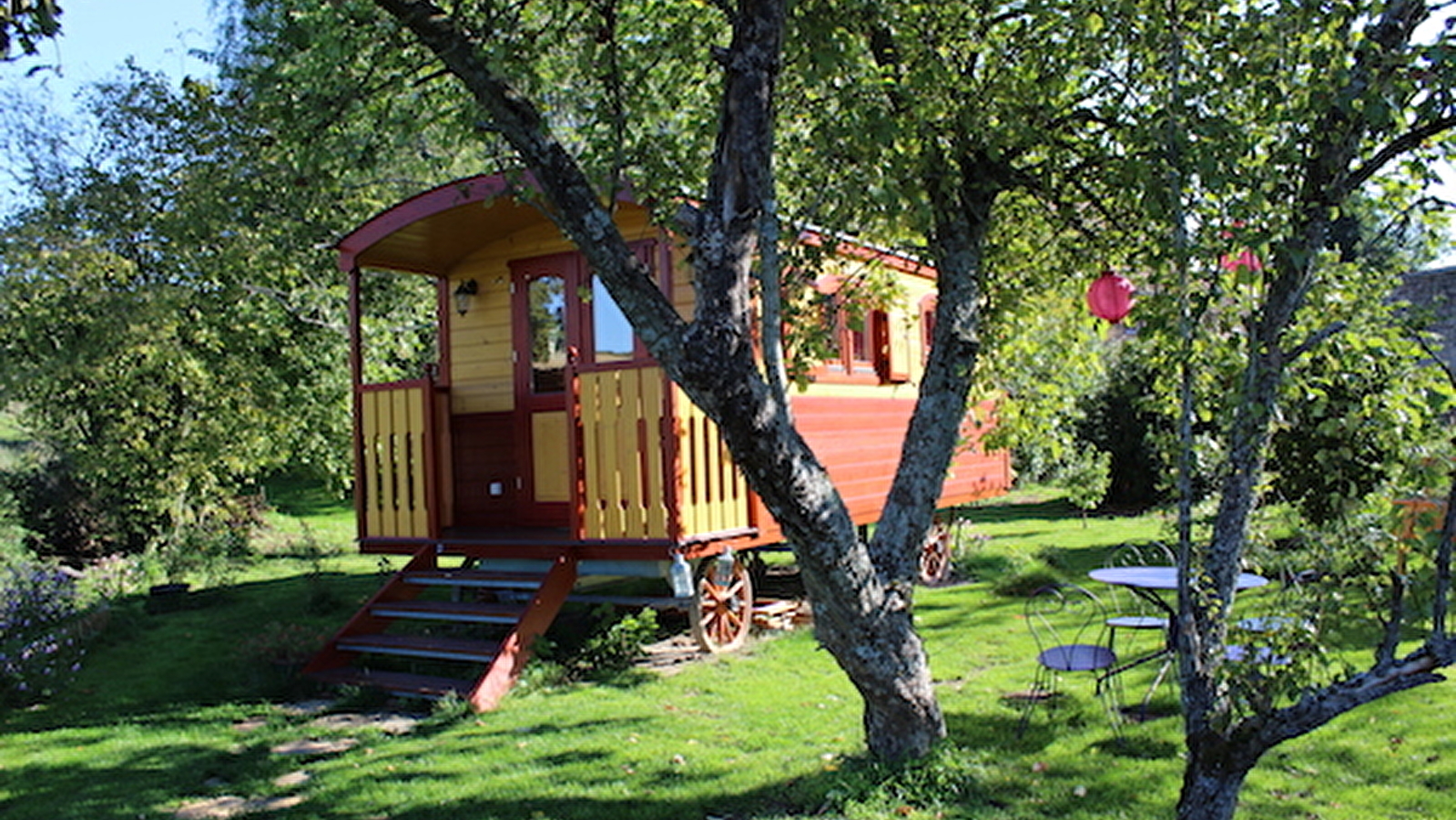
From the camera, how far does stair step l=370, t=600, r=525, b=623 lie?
742 centimetres

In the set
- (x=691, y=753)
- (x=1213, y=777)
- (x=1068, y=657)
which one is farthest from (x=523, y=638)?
(x=1213, y=777)

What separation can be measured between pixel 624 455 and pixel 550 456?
1.37 metres

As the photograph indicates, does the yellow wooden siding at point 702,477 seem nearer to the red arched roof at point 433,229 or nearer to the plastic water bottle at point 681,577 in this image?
the plastic water bottle at point 681,577

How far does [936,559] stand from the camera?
11484mm

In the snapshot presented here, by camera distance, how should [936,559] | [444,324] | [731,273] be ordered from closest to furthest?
[731,273] < [444,324] < [936,559]

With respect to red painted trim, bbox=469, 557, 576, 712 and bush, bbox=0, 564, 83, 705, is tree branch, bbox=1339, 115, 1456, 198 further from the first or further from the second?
bush, bbox=0, 564, 83, 705

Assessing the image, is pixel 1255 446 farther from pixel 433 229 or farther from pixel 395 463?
pixel 395 463

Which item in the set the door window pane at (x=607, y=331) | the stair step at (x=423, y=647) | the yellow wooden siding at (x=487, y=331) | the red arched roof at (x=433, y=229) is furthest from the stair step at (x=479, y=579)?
the red arched roof at (x=433, y=229)

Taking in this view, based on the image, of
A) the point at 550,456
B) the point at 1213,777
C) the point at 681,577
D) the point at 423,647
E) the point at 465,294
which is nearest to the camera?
the point at 1213,777

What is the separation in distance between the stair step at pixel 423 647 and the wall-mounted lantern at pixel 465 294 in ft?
9.40

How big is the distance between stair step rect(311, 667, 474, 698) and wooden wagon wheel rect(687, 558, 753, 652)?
68.3 inches

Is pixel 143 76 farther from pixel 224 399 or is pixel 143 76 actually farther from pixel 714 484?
pixel 714 484

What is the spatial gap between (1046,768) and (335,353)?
393 inches

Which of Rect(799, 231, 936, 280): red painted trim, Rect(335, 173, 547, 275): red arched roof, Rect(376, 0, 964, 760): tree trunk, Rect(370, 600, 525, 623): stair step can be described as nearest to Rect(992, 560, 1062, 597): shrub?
Rect(799, 231, 936, 280): red painted trim
